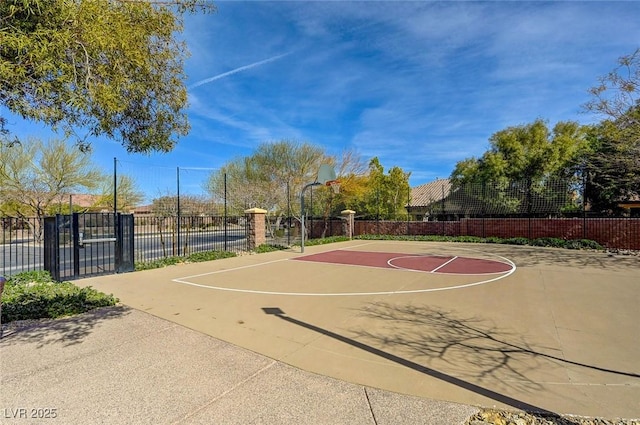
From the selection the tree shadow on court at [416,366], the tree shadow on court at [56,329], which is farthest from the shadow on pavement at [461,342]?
the tree shadow on court at [56,329]

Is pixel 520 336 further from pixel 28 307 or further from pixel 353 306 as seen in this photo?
pixel 28 307

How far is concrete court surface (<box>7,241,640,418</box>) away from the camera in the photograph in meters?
3.18

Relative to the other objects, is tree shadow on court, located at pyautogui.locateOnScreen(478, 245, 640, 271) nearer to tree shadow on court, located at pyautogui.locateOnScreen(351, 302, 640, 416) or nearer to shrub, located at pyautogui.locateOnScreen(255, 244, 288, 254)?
tree shadow on court, located at pyautogui.locateOnScreen(351, 302, 640, 416)

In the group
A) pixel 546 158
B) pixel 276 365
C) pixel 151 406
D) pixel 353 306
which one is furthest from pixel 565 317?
pixel 546 158

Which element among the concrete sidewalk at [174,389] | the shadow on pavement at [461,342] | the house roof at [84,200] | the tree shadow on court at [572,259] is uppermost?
the house roof at [84,200]

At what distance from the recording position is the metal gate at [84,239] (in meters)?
8.24

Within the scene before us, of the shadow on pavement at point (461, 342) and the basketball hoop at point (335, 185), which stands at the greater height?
the basketball hoop at point (335, 185)

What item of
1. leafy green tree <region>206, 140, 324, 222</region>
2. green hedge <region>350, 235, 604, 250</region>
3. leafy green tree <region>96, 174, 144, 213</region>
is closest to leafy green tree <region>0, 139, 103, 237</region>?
leafy green tree <region>96, 174, 144, 213</region>

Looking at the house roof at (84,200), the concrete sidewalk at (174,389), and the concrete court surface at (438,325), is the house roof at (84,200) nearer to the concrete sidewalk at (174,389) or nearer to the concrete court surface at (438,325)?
the concrete court surface at (438,325)

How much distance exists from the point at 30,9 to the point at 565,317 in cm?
773

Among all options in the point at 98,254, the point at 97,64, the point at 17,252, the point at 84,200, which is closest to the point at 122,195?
the point at 84,200

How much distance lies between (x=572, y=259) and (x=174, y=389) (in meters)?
13.8

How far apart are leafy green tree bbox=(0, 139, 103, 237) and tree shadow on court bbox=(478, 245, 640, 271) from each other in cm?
2511

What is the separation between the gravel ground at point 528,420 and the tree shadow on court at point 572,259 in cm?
917
